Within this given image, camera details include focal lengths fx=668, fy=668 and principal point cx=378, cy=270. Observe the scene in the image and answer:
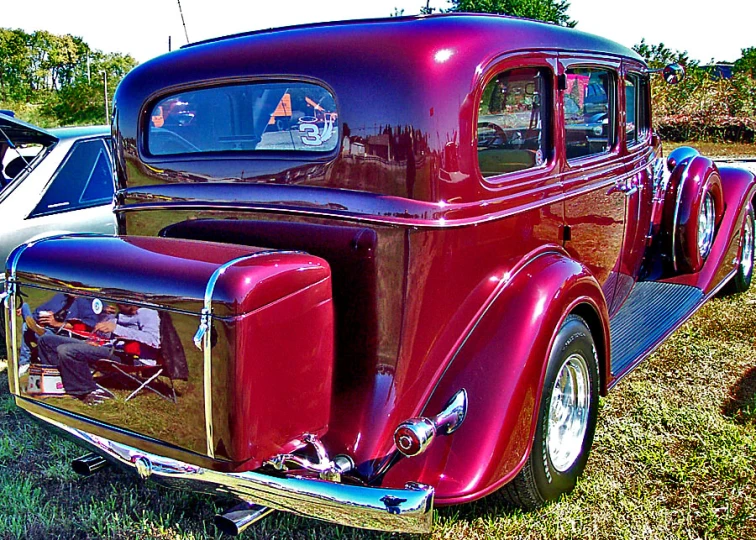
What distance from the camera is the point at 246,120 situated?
9.08 ft

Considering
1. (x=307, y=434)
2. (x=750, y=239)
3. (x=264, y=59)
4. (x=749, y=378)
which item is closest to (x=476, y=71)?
(x=264, y=59)

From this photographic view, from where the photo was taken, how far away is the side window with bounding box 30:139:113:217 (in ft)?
14.2

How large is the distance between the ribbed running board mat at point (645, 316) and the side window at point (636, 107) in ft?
3.09

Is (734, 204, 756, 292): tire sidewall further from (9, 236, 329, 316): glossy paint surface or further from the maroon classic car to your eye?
(9, 236, 329, 316): glossy paint surface

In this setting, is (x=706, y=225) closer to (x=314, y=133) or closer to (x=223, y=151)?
(x=314, y=133)

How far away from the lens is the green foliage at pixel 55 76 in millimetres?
21797

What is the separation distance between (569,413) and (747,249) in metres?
3.19

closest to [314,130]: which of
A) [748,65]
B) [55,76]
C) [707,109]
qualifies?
[707,109]

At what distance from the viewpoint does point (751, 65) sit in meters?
20.7

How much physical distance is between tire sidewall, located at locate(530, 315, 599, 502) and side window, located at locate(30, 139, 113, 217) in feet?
11.0

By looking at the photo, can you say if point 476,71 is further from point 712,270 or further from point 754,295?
point 754,295

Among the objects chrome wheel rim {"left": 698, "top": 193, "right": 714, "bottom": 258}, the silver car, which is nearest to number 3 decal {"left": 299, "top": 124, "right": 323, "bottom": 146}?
the silver car

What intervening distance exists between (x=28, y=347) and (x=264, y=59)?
1305 millimetres

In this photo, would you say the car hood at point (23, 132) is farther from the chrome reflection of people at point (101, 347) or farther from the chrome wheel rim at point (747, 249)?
the chrome wheel rim at point (747, 249)
